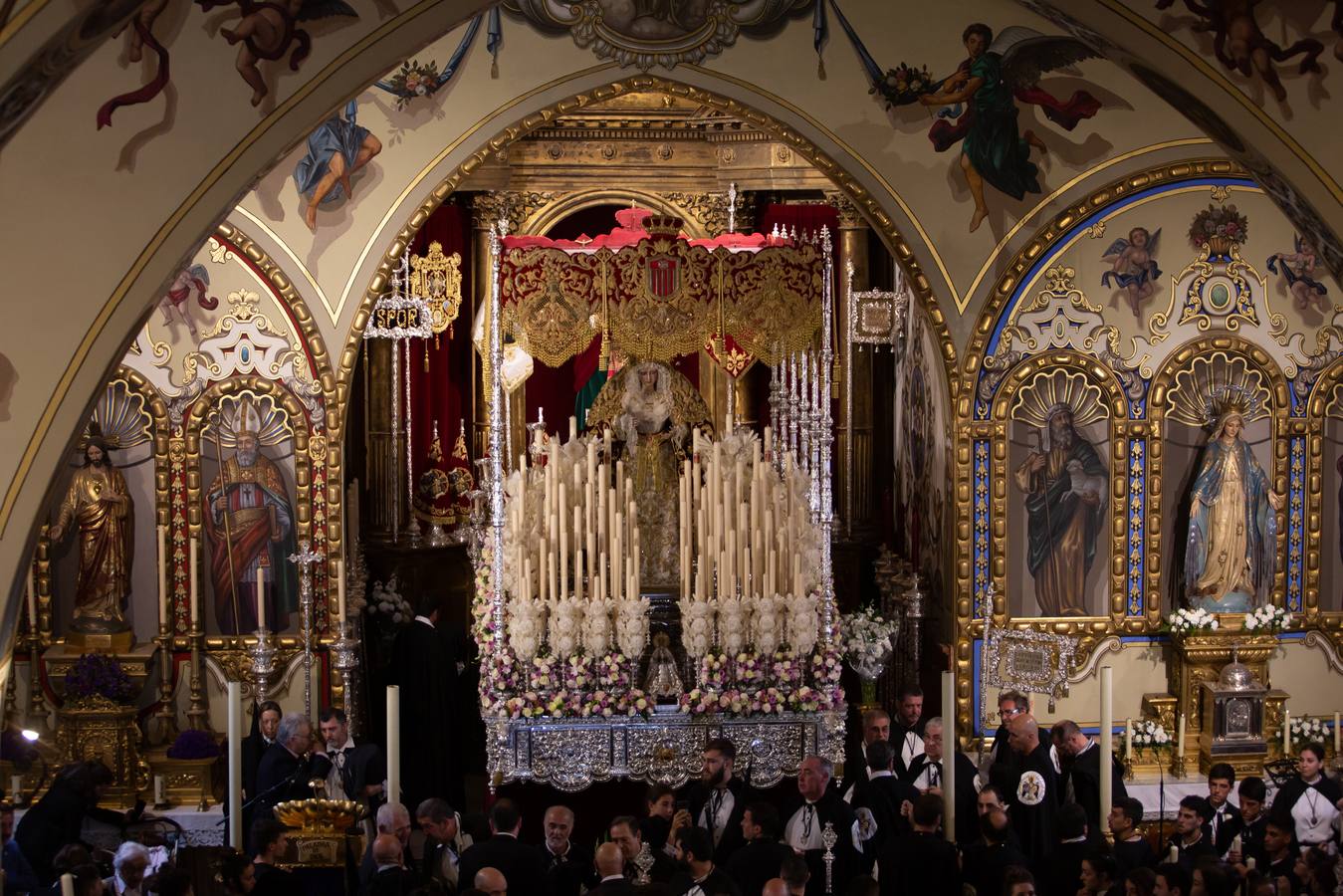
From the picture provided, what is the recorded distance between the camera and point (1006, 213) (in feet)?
49.3

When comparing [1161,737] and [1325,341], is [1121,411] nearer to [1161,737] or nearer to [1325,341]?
[1325,341]

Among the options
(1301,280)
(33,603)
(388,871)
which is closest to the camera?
(388,871)

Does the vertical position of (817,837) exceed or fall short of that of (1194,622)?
it falls short

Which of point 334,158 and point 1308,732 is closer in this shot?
point 334,158

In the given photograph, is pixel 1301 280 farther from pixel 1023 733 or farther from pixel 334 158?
pixel 334 158

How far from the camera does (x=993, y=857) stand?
9.59 metres

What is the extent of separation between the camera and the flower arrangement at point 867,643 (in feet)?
48.8

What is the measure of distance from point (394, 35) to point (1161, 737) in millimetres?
9076

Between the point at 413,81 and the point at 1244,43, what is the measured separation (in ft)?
23.1

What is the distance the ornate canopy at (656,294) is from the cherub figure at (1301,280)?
391 cm

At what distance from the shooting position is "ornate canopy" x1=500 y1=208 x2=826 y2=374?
48.4 feet

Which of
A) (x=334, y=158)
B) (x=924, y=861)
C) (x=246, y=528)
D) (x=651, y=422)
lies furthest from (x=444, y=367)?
(x=924, y=861)

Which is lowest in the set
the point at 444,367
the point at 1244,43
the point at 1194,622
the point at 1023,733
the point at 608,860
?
the point at 608,860

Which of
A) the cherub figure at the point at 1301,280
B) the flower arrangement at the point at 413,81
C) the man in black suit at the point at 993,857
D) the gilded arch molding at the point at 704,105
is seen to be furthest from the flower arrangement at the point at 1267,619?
the flower arrangement at the point at 413,81
